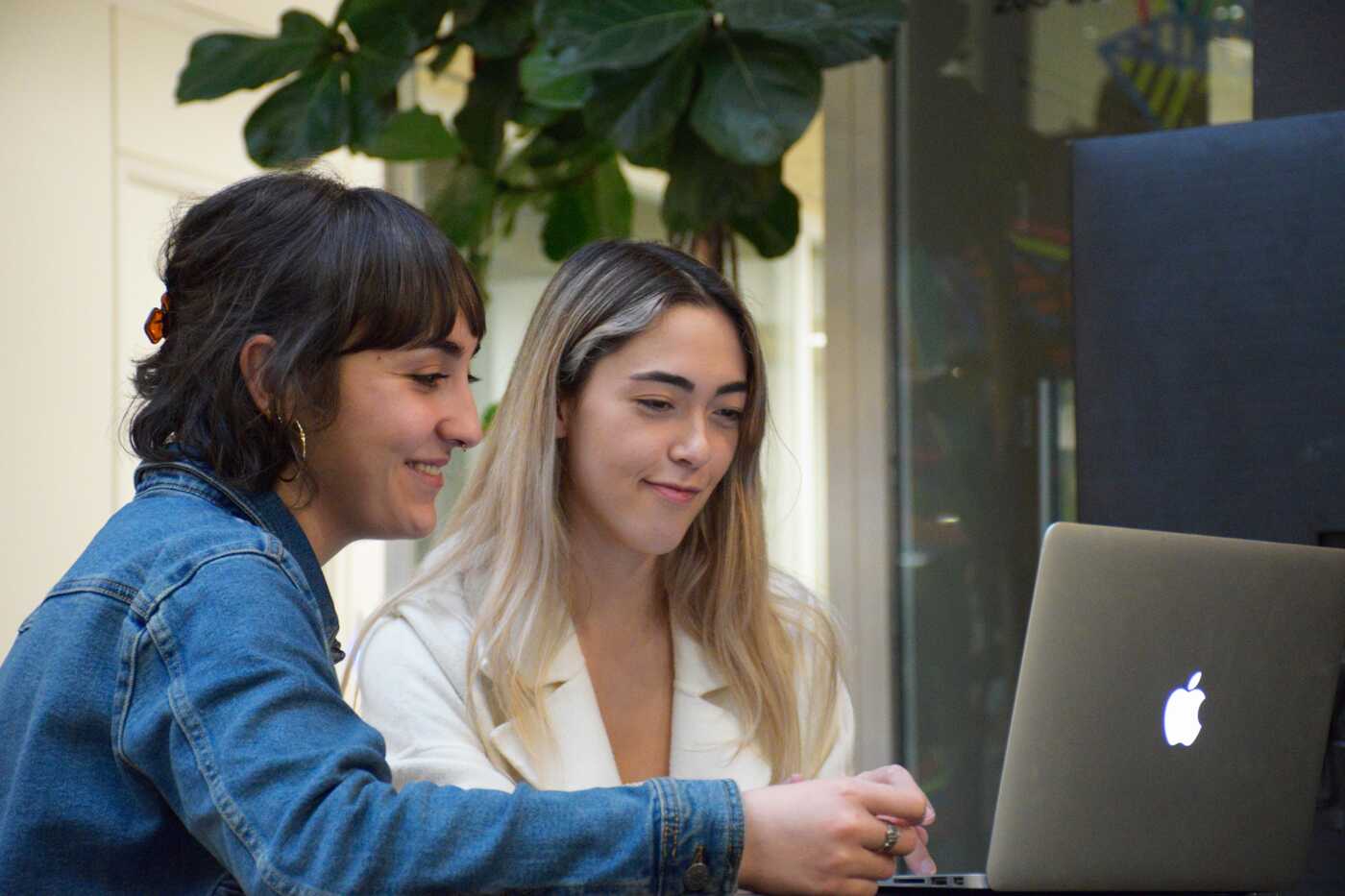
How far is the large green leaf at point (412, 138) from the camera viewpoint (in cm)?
281

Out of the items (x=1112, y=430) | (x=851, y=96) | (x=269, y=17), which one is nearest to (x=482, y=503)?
(x=1112, y=430)

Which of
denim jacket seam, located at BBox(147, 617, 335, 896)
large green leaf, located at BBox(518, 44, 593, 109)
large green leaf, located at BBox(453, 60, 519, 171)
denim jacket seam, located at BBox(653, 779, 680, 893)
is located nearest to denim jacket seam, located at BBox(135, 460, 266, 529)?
denim jacket seam, located at BBox(147, 617, 335, 896)

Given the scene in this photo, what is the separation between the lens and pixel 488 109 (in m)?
2.87

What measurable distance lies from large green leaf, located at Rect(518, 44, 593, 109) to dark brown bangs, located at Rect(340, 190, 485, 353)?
1480 millimetres

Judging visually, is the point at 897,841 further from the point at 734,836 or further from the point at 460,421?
the point at 460,421

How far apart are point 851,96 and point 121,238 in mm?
1896

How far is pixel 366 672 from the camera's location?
1775 millimetres

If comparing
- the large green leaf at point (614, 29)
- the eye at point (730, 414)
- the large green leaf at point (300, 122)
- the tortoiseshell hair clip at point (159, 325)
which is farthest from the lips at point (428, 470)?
the large green leaf at point (300, 122)

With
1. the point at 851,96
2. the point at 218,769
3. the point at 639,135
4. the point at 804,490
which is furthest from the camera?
the point at 804,490

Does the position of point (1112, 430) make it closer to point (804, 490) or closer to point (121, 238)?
point (804, 490)

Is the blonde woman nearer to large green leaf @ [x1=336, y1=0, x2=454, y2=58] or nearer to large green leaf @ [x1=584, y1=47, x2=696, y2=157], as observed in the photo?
large green leaf @ [x1=584, y1=47, x2=696, y2=157]

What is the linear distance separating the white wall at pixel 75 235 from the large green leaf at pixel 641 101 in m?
1.80

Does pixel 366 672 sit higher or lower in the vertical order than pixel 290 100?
lower

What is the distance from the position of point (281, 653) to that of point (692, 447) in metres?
0.94
